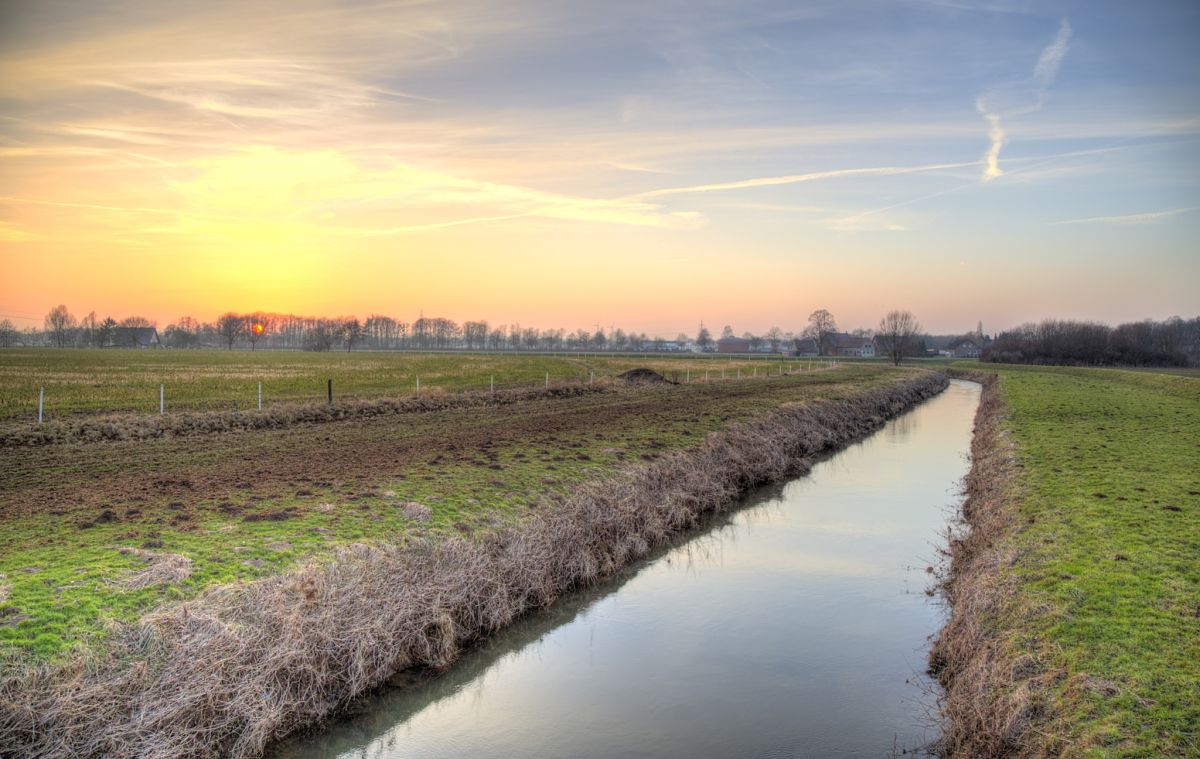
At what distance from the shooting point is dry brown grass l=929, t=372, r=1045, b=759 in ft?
25.7

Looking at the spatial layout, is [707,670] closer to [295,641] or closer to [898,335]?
[295,641]

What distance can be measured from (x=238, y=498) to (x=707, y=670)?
10.0 m

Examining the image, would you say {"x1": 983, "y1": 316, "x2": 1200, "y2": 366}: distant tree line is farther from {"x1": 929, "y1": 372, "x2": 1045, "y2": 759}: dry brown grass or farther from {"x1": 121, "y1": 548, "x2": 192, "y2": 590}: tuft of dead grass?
{"x1": 121, "y1": 548, "x2": 192, "y2": 590}: tuft of dead grass

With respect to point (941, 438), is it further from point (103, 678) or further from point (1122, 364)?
point (1122, 364)

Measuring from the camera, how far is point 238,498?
49.7 feet

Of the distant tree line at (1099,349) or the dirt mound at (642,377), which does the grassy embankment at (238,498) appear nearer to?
the dirt mound at (642,377)

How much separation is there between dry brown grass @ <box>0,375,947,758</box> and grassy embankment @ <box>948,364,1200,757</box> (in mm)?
7248

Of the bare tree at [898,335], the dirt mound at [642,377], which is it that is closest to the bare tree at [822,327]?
the bare tree at [898,335]

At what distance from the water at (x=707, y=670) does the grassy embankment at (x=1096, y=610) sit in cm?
171

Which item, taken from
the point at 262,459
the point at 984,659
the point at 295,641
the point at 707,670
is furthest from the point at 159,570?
the point at 984,659

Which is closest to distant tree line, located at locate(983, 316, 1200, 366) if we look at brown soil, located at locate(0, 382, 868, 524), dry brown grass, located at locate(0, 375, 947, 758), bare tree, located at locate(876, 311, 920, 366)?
bare tree, located at locate(876, 311, 920, 366)

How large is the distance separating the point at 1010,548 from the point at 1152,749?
6691mm

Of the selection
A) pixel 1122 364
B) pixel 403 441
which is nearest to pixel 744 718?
pixel 403 441

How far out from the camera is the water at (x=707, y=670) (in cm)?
950
